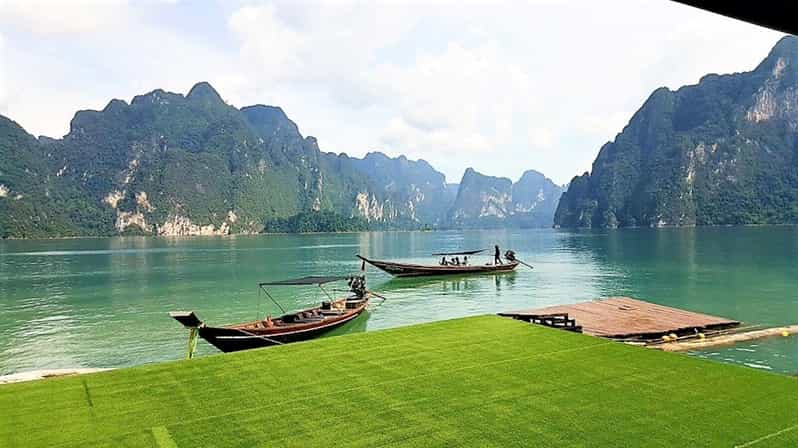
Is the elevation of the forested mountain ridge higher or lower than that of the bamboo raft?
higher

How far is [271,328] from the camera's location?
1041 cm

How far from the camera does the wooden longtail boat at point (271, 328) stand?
8091mm

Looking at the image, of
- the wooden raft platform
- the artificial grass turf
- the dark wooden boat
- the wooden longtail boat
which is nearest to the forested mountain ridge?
the dark wooden boat

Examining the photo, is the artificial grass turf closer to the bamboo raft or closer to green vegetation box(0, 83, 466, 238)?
the bamboo raft

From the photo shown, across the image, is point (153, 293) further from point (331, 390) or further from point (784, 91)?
point (784, 91)

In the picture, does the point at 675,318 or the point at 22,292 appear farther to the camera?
the point at 22,292

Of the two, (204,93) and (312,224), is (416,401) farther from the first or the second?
(204,93)

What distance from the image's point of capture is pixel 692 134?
10094 cm

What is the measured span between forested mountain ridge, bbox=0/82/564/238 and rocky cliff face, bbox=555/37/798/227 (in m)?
62.1

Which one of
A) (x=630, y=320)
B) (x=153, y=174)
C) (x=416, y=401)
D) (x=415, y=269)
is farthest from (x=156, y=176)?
(x=416, y=401)

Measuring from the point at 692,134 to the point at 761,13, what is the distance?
374ft

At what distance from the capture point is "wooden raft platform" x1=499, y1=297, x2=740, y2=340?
10.1 meters

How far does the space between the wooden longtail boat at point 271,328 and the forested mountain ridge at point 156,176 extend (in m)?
91.5

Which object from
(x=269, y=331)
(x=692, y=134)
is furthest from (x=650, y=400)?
(x=692, y=134)
